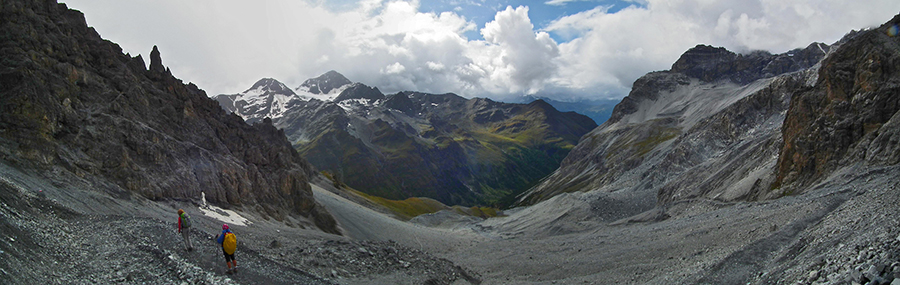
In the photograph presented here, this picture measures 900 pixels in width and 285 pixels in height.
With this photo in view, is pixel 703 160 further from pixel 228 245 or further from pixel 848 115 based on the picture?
pixel 228 245

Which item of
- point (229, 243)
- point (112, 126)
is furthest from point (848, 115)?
point (112, 126)

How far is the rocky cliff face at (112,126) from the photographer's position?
36469 mm

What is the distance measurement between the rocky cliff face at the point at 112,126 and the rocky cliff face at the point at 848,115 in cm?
5969

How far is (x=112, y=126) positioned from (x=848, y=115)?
79.4 m

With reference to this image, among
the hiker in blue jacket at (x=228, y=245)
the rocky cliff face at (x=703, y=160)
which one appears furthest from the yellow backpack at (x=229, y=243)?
the rocky cliff face at (x=703, y=160)

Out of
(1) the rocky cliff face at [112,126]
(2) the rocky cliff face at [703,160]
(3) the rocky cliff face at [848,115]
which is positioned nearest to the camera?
(1) the rocky cliff face at [112,126]

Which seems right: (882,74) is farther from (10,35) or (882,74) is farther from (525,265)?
(10,35)

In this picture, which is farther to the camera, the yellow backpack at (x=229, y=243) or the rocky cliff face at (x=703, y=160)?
the rocky cliff face at (x=703, y=160)

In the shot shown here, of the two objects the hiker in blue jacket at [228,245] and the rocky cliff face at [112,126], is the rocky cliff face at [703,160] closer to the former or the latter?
the rocky cliff face at [112,126]

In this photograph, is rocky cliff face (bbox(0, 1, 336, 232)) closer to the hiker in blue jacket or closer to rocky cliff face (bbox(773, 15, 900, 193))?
the hiker in blue jacket

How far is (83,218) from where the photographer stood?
85.5 ft

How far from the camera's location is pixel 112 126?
44.1m

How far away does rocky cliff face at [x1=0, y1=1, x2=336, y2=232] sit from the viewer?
120ft

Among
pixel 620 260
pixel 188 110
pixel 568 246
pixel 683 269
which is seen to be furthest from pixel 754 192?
pixel 188 110
